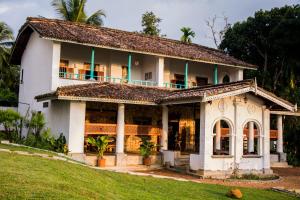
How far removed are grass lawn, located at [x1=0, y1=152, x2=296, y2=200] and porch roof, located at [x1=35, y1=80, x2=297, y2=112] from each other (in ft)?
13.5

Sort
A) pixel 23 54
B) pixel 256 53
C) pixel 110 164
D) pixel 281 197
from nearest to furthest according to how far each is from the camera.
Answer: pixel 281 197 → pixel 110 164 → pixel 23 54 → pixel 256 53

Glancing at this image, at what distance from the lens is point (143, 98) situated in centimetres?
1788

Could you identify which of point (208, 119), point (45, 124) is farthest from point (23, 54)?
point (208, 119)

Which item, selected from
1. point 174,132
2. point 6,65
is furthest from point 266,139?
point 6,65

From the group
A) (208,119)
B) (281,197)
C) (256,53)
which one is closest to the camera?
(281,197)

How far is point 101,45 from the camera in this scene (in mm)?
19422

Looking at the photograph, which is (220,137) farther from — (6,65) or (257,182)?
(6,65)

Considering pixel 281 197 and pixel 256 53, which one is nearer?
pixel 281 197

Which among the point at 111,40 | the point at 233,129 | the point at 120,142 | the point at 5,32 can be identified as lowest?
the point at 120,142

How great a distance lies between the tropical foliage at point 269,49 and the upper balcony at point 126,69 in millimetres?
6080

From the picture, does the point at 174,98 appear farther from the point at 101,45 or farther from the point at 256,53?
the point at 256,53

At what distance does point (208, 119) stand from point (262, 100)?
3176 mm

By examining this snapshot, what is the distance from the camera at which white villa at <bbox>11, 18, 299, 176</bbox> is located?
16.6 meters

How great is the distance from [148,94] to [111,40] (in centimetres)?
394
